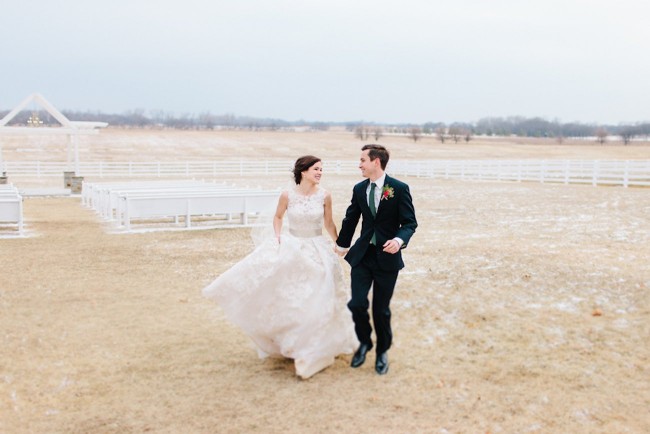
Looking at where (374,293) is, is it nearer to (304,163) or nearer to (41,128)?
(304,163)

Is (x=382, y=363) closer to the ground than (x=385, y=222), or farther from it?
closer to the ground

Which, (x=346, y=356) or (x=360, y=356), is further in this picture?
(x=346, y=356)

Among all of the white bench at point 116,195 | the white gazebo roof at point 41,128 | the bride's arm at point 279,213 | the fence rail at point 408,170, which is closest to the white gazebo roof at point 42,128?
the white gazebo roof at point 41,128

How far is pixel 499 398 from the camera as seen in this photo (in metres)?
5.00

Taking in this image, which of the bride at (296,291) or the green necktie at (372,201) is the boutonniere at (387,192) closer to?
the green necktie at (372,201)

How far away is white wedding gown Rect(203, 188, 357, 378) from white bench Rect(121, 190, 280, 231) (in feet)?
28.0

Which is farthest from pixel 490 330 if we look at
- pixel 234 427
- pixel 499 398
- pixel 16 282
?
pixel 16 282

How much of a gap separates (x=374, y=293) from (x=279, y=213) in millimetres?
1059

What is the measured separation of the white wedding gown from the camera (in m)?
5.39

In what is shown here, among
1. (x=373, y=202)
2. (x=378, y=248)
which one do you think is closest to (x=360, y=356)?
(x=378, y=248)

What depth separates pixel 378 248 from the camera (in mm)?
5320

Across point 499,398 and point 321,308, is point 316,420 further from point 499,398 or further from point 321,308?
point 499,398

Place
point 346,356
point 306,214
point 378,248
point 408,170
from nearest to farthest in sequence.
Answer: point 378,248
point 306,214
point 346,356
point 408,170

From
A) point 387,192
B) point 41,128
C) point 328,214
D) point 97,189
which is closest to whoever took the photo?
point 387,192
